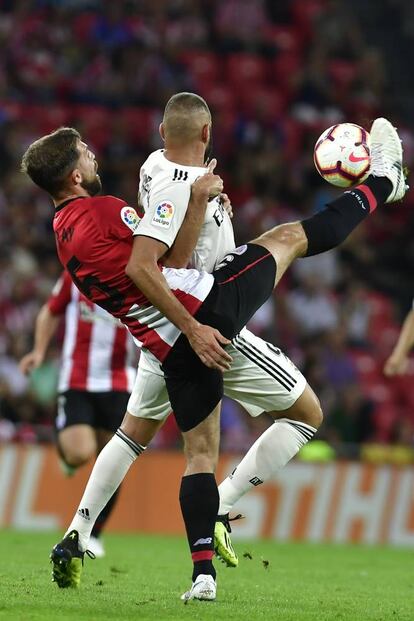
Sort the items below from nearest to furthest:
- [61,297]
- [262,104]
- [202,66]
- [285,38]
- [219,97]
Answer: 1. [61,297]
2. [219,97]
3. [262,104]
4. [202,66]
5. [285,38]

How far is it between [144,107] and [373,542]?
23.9 ft

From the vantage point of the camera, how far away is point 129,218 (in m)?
5.91

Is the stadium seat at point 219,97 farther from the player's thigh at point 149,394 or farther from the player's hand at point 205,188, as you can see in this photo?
the player's hand at point 205,188

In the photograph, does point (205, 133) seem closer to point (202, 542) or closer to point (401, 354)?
point (202, 542)

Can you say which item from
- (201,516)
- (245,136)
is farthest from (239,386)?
(245,136)

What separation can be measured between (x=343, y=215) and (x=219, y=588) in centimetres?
202

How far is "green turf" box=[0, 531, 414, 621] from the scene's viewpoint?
5242 millimetres

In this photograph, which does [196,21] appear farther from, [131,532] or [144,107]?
[131,532]

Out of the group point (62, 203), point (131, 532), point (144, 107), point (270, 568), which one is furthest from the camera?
point (144, 107)

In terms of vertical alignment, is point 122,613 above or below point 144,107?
below

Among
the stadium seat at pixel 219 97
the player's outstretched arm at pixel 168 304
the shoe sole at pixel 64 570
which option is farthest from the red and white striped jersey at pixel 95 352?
the stadium seat at pixel 219 97

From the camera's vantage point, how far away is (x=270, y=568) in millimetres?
8250

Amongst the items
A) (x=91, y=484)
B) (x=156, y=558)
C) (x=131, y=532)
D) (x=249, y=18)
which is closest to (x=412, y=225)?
(x=249, y=18)

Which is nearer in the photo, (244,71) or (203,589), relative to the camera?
(203,589)
